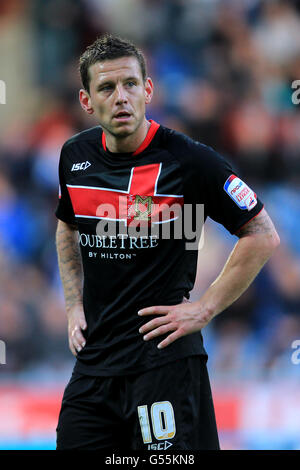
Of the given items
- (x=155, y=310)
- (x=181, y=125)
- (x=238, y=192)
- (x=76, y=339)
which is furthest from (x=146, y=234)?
(x=181, y=125)

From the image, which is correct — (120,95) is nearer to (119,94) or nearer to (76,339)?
(119,94)

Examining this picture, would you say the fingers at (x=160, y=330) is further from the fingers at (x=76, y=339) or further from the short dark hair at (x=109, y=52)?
the short dark hair at (x=109, y=52)

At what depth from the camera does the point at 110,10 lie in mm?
8344

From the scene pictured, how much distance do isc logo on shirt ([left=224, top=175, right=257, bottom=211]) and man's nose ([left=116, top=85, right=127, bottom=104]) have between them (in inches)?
22.8

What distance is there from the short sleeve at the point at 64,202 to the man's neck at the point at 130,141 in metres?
0.35

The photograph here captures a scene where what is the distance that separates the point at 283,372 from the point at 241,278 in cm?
335

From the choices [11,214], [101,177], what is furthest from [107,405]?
[11,214]

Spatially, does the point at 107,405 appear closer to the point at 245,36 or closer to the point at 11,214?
the point at 11,214

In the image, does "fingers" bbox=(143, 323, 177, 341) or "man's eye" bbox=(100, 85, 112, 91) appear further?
"man's eye" bbox=(100, 85, 112, 91)

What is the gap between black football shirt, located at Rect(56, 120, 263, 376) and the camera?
10.7 feet

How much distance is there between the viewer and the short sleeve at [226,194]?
3254 mm

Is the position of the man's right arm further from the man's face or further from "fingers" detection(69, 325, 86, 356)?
the man's face

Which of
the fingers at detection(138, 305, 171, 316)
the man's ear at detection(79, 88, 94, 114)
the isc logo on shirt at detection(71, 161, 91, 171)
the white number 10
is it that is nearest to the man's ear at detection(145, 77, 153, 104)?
the man's ear at detection(79, 88, 94, 114)

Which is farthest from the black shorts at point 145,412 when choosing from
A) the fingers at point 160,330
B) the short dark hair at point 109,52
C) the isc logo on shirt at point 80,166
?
the short dark hair at point 109,52
